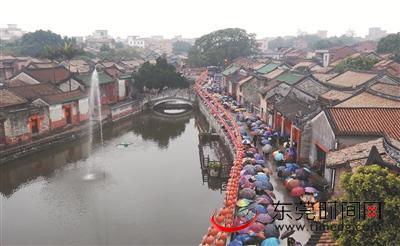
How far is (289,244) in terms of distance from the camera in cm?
1652

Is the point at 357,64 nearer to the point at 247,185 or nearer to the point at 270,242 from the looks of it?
the point at 247,185

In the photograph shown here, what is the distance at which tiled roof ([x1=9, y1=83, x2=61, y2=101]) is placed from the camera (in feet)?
128

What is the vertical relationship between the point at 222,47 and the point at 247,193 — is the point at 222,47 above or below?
above

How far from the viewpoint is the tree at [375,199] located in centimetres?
1052

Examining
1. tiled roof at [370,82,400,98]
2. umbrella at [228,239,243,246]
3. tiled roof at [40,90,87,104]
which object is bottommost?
umbrella at [228,239,243,246]

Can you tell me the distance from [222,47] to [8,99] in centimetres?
6852

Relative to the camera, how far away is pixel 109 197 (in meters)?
27.1

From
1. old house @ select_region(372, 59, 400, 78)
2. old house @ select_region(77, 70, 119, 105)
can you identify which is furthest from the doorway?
old house @ select_region(372, 59, 400, 78)

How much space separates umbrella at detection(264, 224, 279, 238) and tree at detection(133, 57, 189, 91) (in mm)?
45185

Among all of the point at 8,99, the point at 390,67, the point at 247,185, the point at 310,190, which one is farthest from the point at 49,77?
the point at 390,67

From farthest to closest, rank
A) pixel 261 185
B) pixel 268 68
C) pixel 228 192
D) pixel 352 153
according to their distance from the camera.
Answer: pixel 268 68 → pixel 261 185 → pixel 228 192 → pixel 352 153

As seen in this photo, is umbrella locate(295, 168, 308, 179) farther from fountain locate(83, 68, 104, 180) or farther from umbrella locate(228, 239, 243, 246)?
fountain locate(83, 68, 104, 180)

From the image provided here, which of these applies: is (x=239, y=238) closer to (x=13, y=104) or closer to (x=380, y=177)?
(x=380, y=177)

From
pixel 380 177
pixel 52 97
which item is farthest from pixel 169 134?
pixel 380 177
